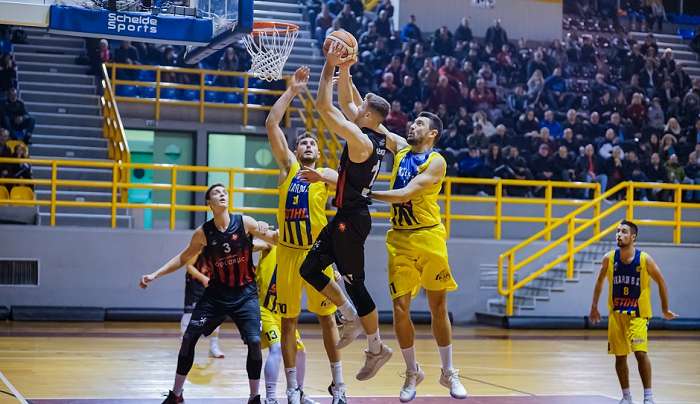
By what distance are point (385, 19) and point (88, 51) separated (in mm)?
6968

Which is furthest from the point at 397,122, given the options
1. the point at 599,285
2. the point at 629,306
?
the point at 629,306

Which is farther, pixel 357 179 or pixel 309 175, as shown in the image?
pixel 357 179

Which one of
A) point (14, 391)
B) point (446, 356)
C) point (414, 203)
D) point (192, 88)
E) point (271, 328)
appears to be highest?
point (192, 88)

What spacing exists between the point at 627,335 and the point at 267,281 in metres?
3.69

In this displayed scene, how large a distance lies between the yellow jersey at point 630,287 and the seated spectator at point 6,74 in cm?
1453

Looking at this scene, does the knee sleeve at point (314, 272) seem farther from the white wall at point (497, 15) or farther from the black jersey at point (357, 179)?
the white wall at point (497, 15)

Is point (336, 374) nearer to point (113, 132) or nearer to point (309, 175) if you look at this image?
point (309, 175)

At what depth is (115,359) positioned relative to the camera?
44.7ft

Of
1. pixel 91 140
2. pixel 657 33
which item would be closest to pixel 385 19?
pixel 91 140

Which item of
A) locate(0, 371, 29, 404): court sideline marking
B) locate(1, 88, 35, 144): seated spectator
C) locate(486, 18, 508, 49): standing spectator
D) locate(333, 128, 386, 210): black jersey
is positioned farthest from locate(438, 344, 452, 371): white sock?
locate(486, 18, 508, 49): standing spectator

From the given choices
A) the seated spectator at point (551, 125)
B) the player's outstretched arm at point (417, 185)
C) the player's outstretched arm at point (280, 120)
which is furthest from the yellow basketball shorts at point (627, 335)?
the seated spectator at point (551, 125)

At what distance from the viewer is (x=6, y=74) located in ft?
71.8

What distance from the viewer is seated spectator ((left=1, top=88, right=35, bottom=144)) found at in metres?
21.3

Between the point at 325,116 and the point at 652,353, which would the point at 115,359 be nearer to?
the point at 325,116
